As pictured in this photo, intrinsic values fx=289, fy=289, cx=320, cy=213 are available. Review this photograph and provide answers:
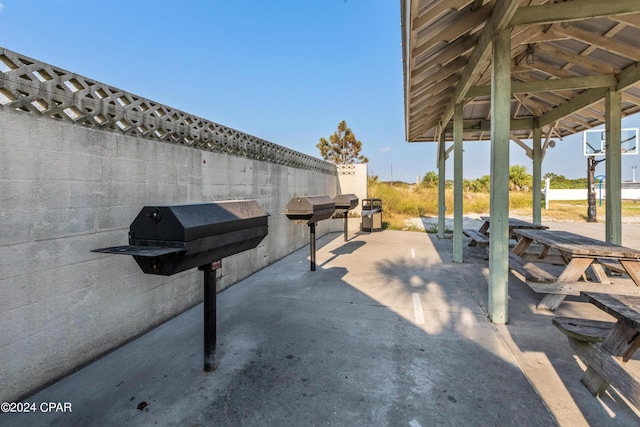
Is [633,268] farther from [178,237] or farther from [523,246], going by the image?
[178,237]

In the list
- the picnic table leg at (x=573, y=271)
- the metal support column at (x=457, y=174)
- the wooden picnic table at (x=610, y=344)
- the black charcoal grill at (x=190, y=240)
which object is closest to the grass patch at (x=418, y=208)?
the metal support column at (x=457, y=174)

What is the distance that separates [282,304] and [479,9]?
4.44 metres

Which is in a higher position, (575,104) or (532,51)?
(532,51)

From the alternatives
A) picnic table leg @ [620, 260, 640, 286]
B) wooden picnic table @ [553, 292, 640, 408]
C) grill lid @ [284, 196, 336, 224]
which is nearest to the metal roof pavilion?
wooden picnic table @ [553, 292, 640, 408]

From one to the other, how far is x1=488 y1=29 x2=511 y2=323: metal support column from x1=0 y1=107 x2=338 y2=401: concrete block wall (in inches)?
151

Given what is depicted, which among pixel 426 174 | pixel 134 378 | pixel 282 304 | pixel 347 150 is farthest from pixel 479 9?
pixel 426 174

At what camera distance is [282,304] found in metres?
3.93

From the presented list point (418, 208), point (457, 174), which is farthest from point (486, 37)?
point (418, 208)

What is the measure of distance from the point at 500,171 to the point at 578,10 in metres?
1.74

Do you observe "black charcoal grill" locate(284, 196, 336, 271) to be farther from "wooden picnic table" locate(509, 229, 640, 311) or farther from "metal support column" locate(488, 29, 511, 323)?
"wooden picnic table" locate(509, 229, 640, 311)

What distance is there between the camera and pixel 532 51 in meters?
4.51

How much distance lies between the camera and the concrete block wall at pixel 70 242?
6.88 ft

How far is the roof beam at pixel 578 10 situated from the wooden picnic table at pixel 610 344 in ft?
9.24

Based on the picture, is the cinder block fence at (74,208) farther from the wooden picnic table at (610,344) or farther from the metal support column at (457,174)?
the metal support column at (457,174)
